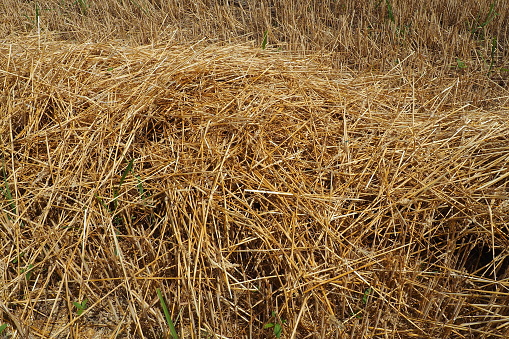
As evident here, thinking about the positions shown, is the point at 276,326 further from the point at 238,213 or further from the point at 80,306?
the point at 80,306

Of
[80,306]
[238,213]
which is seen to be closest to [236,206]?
[238,213]

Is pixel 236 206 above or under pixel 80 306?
above

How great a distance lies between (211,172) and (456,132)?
39.2 inches

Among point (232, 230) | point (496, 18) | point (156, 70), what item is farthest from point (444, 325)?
point (496, 18)

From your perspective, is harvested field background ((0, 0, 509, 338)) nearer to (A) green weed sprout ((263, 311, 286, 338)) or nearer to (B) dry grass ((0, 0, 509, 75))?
(A) green weed sprout ((263, 311, 286, 338))

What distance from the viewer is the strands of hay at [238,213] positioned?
148 cm

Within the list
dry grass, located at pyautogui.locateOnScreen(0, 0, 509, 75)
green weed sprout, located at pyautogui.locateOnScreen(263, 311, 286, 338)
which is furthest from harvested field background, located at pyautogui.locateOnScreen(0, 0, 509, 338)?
dry grass, located at pyautogui.locateOnScreen(0, 0, 509, 75)

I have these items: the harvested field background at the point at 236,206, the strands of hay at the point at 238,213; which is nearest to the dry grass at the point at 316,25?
the harvested field background at the point at 236,206

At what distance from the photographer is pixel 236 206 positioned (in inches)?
63.8

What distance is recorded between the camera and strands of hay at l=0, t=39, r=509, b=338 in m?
1.48

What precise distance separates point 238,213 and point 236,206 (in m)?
0.04

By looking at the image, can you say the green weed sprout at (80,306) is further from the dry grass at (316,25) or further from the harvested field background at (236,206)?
the dry grass at (316,25)

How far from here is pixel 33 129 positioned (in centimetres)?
187

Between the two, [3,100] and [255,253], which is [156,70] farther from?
[255,253]
